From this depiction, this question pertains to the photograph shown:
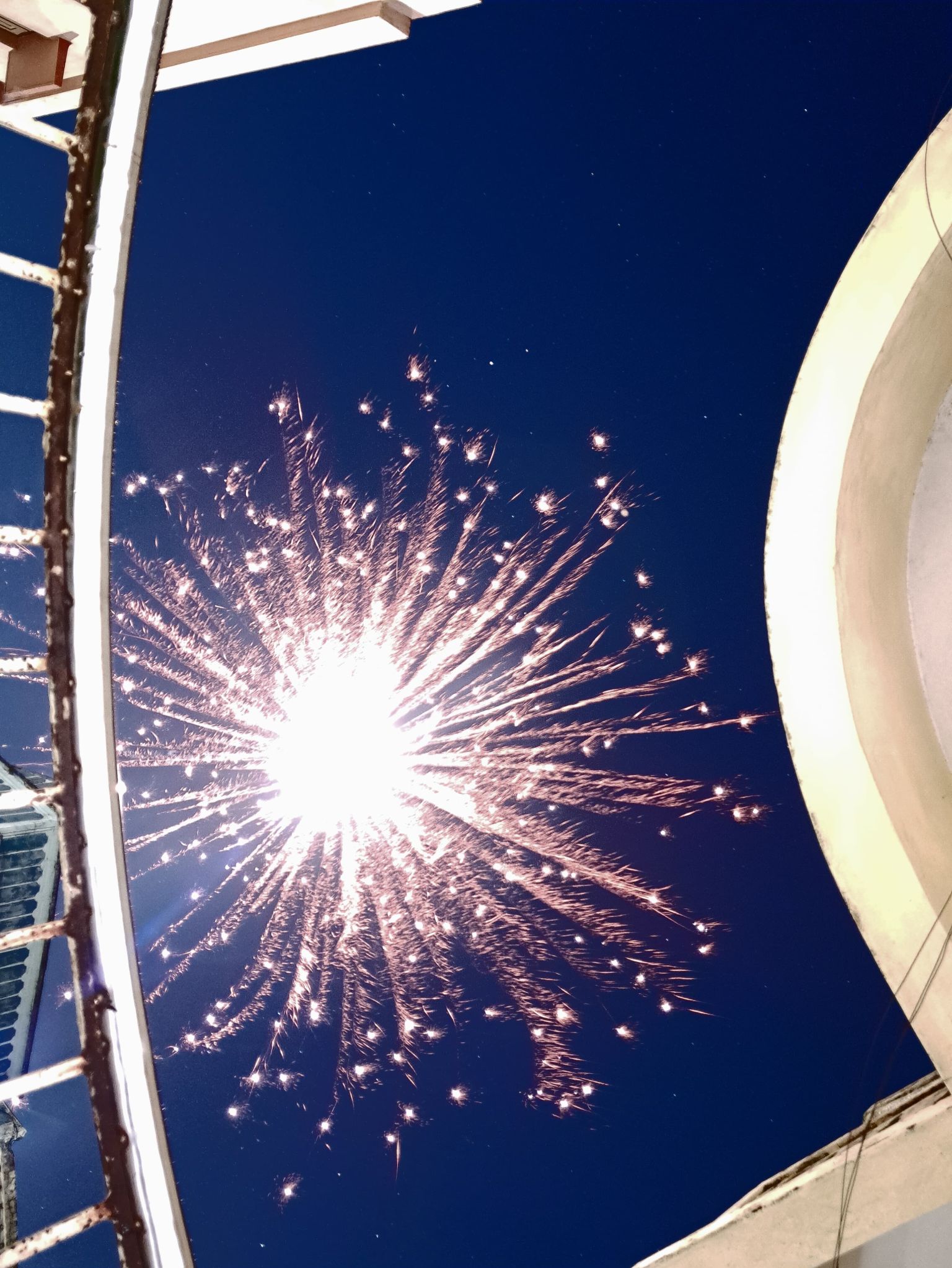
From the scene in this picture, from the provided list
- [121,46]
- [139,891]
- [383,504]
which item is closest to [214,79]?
[383,504]

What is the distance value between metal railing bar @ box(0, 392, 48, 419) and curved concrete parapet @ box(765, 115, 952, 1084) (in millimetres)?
2020

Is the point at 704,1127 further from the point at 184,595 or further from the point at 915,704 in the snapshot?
the point at 184,595

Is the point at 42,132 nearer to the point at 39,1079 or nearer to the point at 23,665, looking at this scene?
the point at 23,665

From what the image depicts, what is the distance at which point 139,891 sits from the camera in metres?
3.33

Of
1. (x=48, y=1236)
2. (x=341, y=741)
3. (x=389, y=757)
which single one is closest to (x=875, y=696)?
(x=389, y=757)

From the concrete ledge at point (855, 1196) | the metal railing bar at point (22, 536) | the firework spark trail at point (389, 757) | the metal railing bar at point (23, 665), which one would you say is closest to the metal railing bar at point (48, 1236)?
the metal railing bar at point (23, 665)

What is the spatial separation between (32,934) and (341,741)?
169cm

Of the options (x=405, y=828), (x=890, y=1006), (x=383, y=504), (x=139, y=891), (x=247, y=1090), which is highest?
(x=383, y=504)

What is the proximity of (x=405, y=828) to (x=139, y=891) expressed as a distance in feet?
3.61

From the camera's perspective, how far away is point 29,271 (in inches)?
55.3

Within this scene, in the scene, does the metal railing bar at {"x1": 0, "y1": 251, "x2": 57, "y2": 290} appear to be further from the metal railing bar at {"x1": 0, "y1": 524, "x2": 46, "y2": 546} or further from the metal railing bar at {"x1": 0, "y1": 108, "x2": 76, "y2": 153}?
the metal railing bar at {"x1": 0, "y1": 524, "x2": 46, "y2": 546}

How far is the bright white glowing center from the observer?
3.13 meters

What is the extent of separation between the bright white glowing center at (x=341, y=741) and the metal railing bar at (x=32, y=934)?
168 centimetres

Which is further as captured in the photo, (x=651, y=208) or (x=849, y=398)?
(x=651, y=208)
